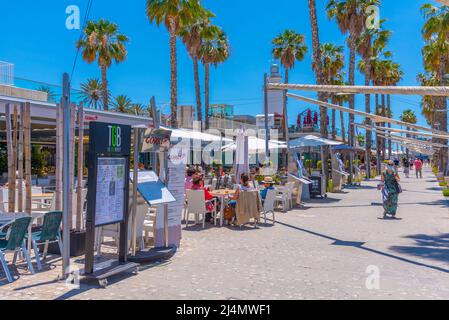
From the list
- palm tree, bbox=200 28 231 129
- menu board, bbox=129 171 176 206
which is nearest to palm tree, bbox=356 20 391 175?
palm tree, bbox=200 28 231 129

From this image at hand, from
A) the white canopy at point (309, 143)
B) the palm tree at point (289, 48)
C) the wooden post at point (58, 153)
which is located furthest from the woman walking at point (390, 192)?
the palm tree at point (289, 48)

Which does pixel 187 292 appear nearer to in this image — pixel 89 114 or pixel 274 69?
pixel 89 114

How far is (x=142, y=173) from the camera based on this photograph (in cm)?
721

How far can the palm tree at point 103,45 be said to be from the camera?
30.8 m

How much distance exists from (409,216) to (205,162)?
19.4m

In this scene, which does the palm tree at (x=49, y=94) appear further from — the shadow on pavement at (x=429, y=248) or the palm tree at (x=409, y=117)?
the palm tree at (x=409, y=117)

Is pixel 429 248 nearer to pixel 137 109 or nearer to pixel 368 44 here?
pixel 368 44

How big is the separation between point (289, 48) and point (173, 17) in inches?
630

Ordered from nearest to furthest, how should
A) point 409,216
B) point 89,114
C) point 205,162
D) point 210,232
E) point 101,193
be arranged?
point 101,193
point 210,232
point 409,216
point 89,114
point 205,162

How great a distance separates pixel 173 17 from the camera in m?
23.5

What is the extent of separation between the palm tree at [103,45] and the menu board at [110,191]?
25.6 meters

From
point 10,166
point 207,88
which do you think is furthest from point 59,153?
point 207,88

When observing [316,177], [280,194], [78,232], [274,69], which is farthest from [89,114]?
[274,69]

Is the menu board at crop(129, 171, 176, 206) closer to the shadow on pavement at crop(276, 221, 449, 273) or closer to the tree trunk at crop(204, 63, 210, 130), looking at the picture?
the shadow on pavement at crop(276, 221, 449, 273)
